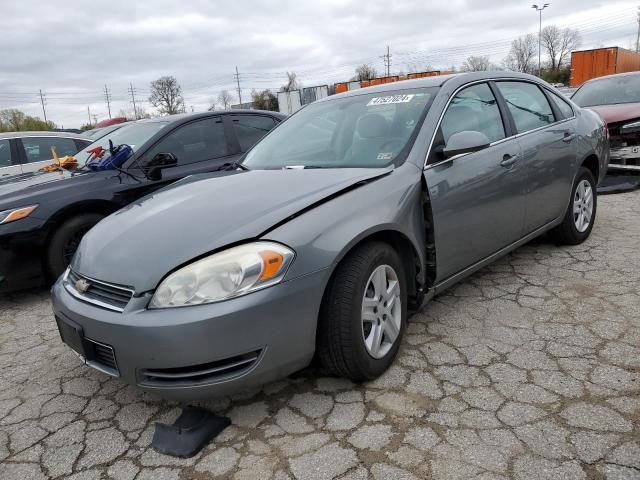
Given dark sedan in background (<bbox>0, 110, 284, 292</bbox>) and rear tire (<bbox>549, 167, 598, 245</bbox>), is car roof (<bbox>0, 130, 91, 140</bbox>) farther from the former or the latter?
rear tire (<bbox>549, 167, 598, 245</bbox>)

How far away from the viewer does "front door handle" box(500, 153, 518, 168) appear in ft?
10.9

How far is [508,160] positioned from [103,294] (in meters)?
2.61

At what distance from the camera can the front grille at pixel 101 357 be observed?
2.18 metres

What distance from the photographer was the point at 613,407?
87.4 inches

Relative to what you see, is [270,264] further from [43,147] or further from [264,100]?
[264,100]

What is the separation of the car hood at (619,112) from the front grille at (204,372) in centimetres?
642

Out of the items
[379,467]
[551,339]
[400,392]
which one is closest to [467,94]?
[551,339]

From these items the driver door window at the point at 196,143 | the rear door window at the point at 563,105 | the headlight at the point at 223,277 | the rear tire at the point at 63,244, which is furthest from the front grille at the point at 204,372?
the rear door window at the point at 563,105

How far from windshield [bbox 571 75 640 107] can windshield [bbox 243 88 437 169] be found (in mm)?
5693

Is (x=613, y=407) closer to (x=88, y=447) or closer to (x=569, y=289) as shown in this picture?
(x=569, y=289)

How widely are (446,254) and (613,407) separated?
1108 mm

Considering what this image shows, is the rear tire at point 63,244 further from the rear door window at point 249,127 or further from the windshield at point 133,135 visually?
the rear door window at point 249,127

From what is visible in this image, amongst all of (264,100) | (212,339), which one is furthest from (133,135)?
(264,100)

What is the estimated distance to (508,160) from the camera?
3369 mm
